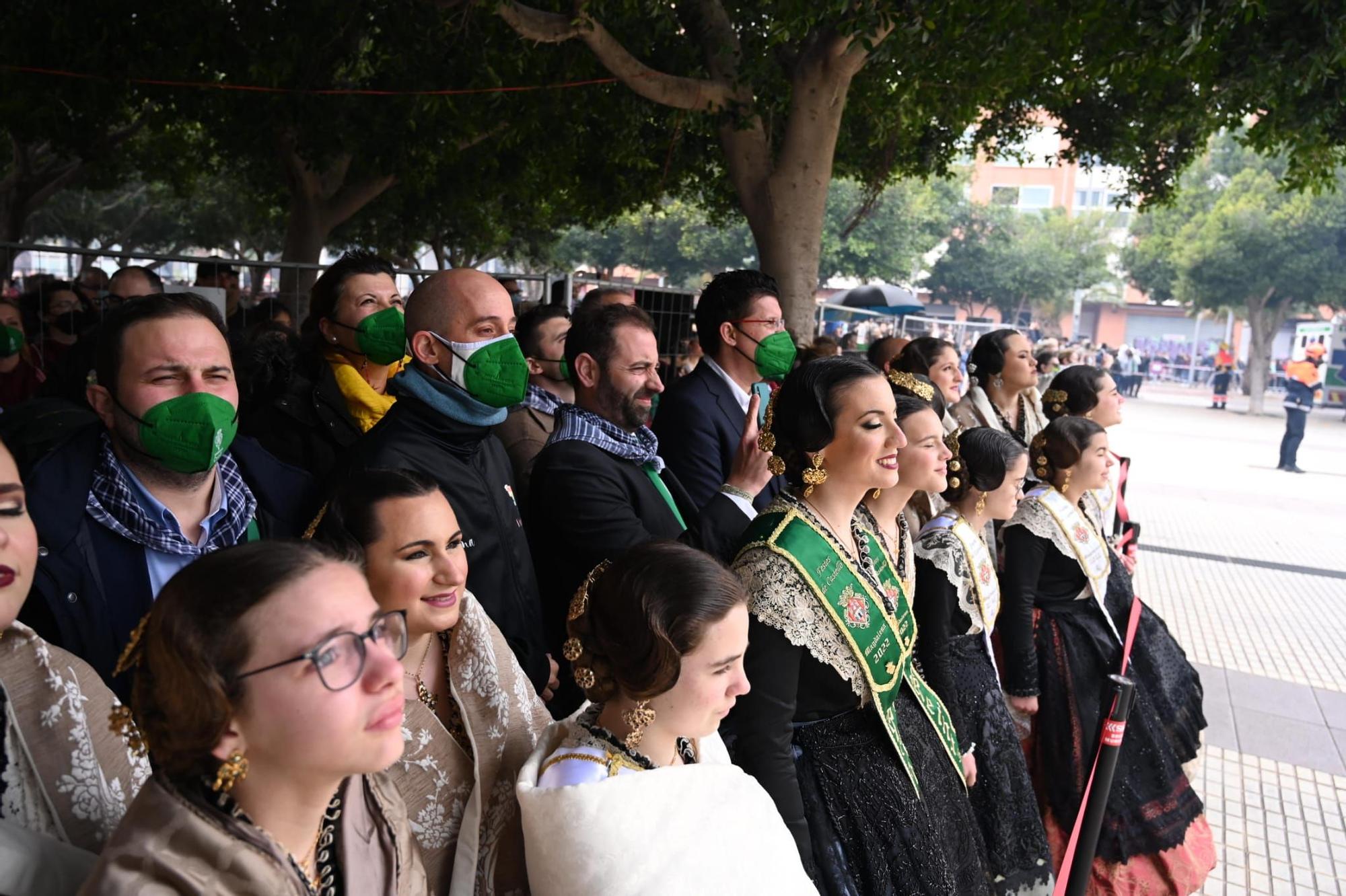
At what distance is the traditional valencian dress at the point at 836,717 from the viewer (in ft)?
7.13

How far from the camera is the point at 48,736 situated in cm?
150

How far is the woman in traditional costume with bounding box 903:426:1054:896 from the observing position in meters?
2.96

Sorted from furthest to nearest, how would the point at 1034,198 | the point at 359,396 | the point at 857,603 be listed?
the point at 1034,198 < the point at 359,396 < the point at 857,603

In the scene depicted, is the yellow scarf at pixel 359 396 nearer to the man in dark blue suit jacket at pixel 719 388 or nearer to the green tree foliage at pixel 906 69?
the man in dark blue suit jacket at pixel 719 388

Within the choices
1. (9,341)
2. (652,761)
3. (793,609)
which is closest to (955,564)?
(793,609)

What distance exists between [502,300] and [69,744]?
155 centimetres

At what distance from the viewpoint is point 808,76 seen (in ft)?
23.5

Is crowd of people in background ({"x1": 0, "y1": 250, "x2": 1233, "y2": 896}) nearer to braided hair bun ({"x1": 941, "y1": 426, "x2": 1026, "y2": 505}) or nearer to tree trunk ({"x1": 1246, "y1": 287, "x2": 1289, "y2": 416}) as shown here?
braided hair bun ({"x1": 941, "y1": 426, "x2": 1026, "y2": 505})

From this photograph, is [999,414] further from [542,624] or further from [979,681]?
[542,624]

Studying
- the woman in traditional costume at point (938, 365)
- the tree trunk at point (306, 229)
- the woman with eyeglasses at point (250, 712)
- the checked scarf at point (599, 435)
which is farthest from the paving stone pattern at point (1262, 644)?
the tree trunk at point (306, 229)

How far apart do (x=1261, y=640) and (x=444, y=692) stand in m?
6.29

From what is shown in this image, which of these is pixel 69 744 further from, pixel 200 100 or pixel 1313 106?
pixel 200 100

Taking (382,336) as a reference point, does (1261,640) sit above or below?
below

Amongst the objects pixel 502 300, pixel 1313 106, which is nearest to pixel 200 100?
pixel 502 300
